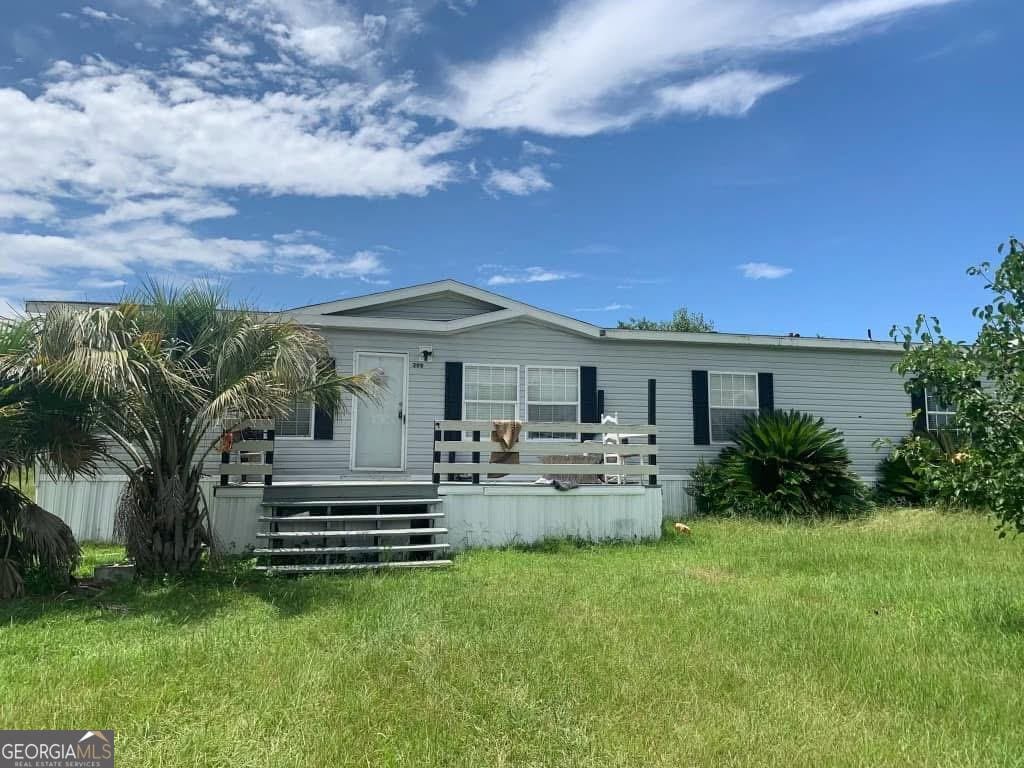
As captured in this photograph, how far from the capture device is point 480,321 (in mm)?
11453

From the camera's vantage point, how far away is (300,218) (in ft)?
58.7

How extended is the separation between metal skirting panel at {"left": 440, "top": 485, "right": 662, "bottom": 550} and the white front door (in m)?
2.63

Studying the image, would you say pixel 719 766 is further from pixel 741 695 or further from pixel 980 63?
pixel 980 63

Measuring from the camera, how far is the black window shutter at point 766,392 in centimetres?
1292

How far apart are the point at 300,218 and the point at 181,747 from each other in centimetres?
1644

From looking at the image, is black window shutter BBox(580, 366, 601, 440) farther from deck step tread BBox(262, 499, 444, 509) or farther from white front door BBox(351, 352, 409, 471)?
deck step tread BBox(262, 499, 444, 509)

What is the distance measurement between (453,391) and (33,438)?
6232 mm

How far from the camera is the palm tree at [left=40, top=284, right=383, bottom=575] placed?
610 cm

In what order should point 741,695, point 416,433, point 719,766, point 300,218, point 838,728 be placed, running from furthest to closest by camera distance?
point 300,218 → point 416,433 → point 741,695 → point 838,728 → point 719,766

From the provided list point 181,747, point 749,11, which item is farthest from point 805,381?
point 181,747

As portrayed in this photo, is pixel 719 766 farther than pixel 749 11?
No

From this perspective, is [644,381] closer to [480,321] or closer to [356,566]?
[480,321]

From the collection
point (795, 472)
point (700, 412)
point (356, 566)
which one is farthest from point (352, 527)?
point (795, 472)

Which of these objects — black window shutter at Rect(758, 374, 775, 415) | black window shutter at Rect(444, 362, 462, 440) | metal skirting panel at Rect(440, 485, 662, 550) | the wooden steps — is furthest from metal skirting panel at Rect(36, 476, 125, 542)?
black window shutter at Rect(758, 374, 775, 415)
